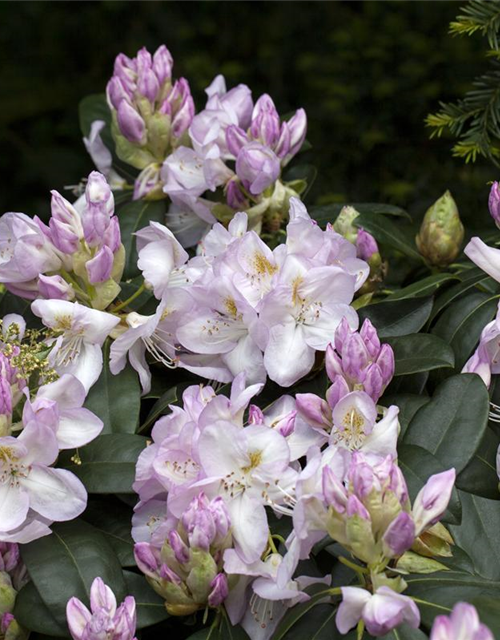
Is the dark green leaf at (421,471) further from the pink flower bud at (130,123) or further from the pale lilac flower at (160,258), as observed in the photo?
the pink flower bud at (130,123)

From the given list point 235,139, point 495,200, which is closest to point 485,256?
point 495,200

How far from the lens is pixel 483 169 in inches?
101

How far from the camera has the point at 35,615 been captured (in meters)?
1.06

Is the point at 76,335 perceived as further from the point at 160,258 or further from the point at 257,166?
the point at 257,166

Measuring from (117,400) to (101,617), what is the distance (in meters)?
0.31

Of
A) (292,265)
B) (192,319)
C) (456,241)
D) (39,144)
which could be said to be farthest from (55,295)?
(39,144)

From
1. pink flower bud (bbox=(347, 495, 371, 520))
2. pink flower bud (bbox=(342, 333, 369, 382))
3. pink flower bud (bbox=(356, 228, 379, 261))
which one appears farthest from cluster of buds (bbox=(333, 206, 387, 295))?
pink flower bud (bbox=(347, 495, 371, 520))

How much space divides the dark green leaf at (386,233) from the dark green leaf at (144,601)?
1.96 feet

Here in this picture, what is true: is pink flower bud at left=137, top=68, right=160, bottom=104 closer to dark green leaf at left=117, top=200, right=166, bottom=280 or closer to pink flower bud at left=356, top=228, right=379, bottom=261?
dark green leaf at left=117, top=200, right=166, bottom=280

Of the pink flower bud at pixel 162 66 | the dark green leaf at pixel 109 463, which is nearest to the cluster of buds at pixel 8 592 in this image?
the dark green leaf at pixel 109 463

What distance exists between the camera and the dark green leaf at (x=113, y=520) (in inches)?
44.8

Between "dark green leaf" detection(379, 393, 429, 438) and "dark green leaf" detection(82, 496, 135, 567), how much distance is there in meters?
0.32

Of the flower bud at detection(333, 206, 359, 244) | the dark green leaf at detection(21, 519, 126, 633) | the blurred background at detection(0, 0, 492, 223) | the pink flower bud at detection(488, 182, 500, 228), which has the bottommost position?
the blurred background at detection(0, 0, 492, 223)

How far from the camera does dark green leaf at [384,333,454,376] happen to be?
3.75 feet
